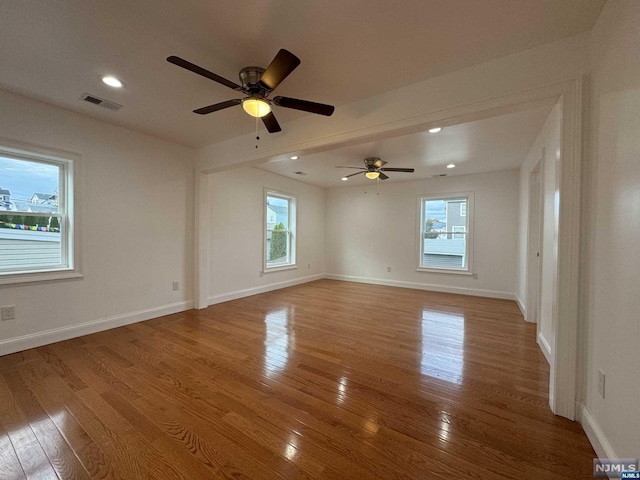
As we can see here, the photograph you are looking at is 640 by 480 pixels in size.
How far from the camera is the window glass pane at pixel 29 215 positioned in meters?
2.68

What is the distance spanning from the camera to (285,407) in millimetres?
1865

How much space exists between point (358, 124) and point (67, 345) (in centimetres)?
389

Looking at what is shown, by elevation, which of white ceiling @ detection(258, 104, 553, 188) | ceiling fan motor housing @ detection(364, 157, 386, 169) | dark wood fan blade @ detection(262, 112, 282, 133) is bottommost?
dark wood fan blade @ detection(262, 112, 282, 133)

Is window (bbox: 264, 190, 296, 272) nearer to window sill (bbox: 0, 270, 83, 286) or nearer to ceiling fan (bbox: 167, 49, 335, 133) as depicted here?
window sill (bbox: 0, 270, 83, 286)

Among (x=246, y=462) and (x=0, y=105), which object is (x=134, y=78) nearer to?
(x=0, y=105)

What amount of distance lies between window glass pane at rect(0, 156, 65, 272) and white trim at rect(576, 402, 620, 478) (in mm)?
4853

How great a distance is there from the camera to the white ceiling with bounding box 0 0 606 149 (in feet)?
5.19

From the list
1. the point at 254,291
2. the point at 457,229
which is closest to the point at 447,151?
the point at 457,229

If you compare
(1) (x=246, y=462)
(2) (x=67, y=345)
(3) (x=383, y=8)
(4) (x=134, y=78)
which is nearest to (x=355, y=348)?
(1) (x=246, y=462)

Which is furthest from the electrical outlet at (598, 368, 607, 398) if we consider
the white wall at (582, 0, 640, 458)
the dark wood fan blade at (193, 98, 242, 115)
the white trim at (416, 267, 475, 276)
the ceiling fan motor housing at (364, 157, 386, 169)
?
the white trim at (416, 267, 475, 276)

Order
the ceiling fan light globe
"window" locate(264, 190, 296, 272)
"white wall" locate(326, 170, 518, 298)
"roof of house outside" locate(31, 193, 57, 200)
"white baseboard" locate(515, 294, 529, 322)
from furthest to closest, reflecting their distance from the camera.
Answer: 1. "window" locate(264, 190, 296, 272)
2. "white wall" locate(326, 170, 518, 298)
3. "white baseboard" locate(515, 294, 529, 322)
4. "roof of house outside" locate(31, 193, 57, 200)
5. the ceiling fan light globe

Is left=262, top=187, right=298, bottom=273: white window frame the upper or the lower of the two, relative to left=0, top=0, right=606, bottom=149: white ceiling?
lower

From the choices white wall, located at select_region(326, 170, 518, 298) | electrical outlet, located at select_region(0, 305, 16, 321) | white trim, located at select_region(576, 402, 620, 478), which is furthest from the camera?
white wall, located at select_region(326, 170, 518, 298)

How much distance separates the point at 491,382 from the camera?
2.21 meters
